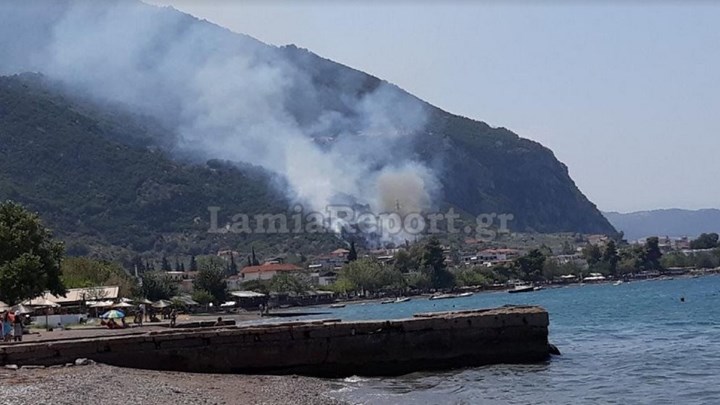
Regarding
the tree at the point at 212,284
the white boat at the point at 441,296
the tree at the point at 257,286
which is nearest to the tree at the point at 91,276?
the tree at the point at 212,284

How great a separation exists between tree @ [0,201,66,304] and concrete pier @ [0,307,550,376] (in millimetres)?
26962

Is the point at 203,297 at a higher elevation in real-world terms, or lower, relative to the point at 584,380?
higher

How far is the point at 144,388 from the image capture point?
2764cm

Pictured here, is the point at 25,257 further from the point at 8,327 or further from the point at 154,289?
the point at 154,289

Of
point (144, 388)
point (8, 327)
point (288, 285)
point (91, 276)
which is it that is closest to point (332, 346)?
point (144, 388)

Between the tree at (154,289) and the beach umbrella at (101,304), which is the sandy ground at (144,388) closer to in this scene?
the beach umbrella at (101,304)

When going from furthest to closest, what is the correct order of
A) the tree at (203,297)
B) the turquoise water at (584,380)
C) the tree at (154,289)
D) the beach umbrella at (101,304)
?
the tree at (203,297) < the tree at (154,289) < the beach umbrella at (101,304) < the turquoise water at (584,380)

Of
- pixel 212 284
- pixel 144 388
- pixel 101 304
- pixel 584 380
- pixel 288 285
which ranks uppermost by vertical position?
pixel 212 284

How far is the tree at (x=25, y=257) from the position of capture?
60.7 metres

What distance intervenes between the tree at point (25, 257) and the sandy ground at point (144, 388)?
3105cm

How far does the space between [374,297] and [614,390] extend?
16609 centimetres

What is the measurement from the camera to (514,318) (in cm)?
3841

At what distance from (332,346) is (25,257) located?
31.1 meters

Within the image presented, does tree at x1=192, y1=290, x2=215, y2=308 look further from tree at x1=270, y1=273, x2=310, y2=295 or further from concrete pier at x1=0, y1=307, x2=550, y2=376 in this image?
concrete pier at x1=0, y1=307, x2=550, y2=376
